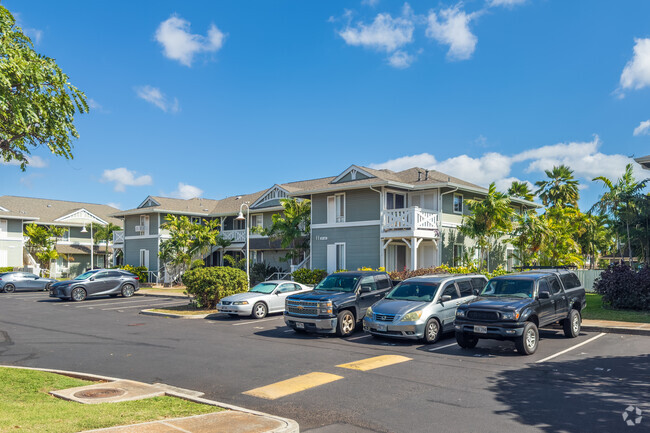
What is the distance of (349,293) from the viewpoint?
1567 centimetres

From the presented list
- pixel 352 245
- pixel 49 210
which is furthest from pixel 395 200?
pixel 49 210

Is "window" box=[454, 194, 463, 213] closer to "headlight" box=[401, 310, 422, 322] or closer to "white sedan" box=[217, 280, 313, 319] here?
"white sedan" box=[217, 280, 313, 319]

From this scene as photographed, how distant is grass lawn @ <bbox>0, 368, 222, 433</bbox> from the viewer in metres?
6.46

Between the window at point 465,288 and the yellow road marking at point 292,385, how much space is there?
6.36 metres

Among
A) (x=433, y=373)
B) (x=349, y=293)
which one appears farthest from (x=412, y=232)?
(x=433, y=373)

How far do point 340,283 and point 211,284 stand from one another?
24.4 feet

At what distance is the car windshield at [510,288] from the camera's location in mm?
13094

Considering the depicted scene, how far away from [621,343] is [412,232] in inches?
567

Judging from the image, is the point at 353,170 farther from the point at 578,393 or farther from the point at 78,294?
the point at 578,393

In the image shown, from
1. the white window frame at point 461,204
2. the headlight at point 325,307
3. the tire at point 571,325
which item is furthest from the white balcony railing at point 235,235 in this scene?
the tire at point 571,325

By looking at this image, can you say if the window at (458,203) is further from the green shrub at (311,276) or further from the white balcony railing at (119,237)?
the white balcony railing at (119,237)

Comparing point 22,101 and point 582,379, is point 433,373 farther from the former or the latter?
point 22,101

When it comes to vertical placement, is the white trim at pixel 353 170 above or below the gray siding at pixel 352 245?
above

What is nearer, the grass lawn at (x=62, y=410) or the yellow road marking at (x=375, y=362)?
the grass lawn at (x=62, y=410)
